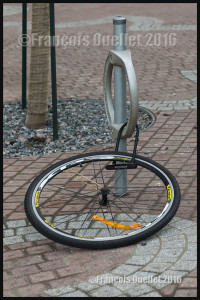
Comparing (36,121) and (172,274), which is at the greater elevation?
(36,121)

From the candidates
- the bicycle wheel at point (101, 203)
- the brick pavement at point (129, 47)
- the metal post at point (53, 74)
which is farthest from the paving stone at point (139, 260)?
the brick pavement at point (129, 47)

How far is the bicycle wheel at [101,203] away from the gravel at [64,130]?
3.36 feet

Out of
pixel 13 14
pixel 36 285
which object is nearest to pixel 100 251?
pixel 36 285

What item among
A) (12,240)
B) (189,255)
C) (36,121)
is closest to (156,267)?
(189,255)

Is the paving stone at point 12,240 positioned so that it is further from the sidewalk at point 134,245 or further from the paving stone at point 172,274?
the paving stone at point 172,274

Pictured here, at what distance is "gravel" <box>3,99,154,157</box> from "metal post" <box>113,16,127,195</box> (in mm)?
1471

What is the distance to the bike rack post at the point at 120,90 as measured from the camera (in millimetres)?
4484

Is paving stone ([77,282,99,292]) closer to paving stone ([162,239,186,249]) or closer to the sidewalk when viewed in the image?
the sidewalk

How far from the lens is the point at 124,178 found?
507 cm

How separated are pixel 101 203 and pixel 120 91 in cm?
94

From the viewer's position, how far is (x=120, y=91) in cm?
484

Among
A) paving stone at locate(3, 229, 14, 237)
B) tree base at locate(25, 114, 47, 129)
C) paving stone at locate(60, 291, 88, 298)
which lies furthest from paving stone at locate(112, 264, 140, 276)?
tree base at locate(25, 114, 47, 129)

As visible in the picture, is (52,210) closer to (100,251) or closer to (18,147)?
(100,251)

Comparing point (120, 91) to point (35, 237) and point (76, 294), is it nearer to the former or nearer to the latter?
point (35, 237)
